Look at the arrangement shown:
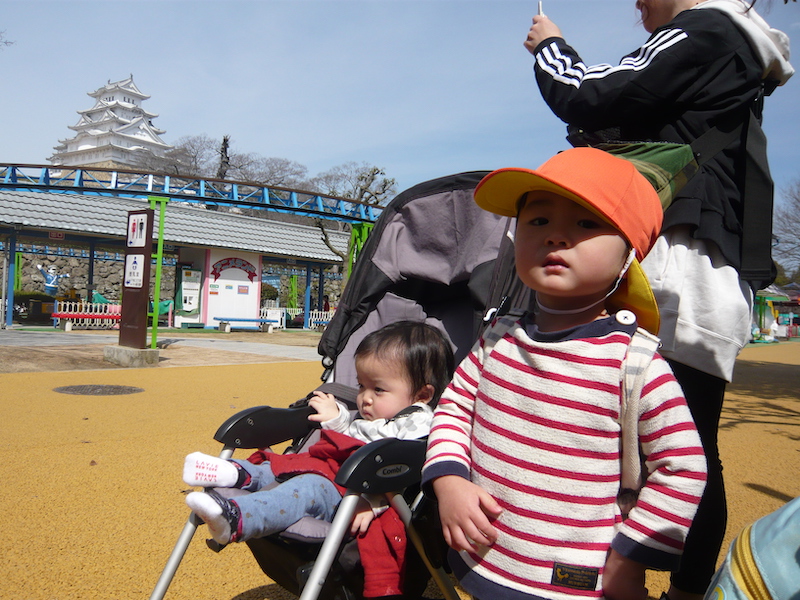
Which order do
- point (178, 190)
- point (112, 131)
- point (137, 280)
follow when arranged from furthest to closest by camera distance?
point (112, 131), point (178, 190), point (137, 280)

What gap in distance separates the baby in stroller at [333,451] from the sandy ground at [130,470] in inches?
29.4

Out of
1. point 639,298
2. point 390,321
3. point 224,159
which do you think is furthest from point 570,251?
point 224,159

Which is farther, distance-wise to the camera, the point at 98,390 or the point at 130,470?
the point at 98,390

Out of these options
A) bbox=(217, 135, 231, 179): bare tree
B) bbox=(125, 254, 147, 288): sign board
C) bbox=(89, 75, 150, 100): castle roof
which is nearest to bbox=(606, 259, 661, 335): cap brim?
A: bbox=(125, 254, 147, 288): sign board

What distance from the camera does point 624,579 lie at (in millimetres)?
1221

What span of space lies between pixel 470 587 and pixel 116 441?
13.0 feet

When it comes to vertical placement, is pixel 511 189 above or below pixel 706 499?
above

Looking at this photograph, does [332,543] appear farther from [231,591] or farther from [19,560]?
[19,560]

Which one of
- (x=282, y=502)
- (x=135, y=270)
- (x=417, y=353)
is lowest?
(x=282, y=502)

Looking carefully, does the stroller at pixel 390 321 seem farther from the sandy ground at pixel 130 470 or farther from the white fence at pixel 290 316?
the white fence at pixel 290 316

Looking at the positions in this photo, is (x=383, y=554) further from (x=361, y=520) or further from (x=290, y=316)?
(x=290, y=316)

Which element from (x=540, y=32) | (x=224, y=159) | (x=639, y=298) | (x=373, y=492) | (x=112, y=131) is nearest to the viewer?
(x=639, y=298)

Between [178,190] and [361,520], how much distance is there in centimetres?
1702

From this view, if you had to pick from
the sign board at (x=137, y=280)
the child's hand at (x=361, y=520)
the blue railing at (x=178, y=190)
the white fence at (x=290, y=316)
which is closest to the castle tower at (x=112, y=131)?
the white fence at (x=290, y=316)
